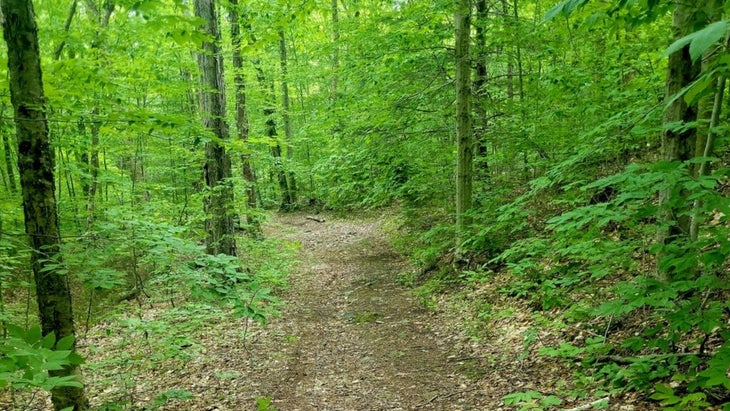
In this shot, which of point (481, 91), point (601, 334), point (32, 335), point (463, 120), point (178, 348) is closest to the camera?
point (32, 335)

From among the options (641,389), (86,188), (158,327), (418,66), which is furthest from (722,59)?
(86,188)

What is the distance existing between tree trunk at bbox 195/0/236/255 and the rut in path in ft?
7.30

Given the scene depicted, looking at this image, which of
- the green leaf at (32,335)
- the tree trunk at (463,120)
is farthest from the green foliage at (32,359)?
the tree trunk at (463,120)

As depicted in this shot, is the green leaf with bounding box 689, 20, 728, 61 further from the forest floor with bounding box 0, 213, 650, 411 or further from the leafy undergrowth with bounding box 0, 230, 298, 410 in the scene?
the leafy undergrowth with bounding box 0, 230, 298, 410

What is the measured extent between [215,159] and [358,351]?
512 centimetres

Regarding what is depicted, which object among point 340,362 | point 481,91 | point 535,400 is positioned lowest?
point 340,362

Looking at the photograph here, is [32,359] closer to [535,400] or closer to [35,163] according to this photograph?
[35,163]

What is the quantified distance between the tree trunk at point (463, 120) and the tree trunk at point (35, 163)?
21.6 feet

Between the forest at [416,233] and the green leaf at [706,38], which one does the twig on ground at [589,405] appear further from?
the green leaf at [706,38]

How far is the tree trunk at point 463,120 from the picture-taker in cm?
873

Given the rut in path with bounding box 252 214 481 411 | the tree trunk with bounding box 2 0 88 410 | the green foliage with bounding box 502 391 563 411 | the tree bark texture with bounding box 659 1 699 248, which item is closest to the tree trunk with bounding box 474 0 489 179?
the rut in path with bounding box 252 214 481 411

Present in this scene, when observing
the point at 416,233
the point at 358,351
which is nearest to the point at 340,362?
the point at 358,351

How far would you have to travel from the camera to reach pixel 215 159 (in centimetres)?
924

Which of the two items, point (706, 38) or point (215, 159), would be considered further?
point (215, 159)
